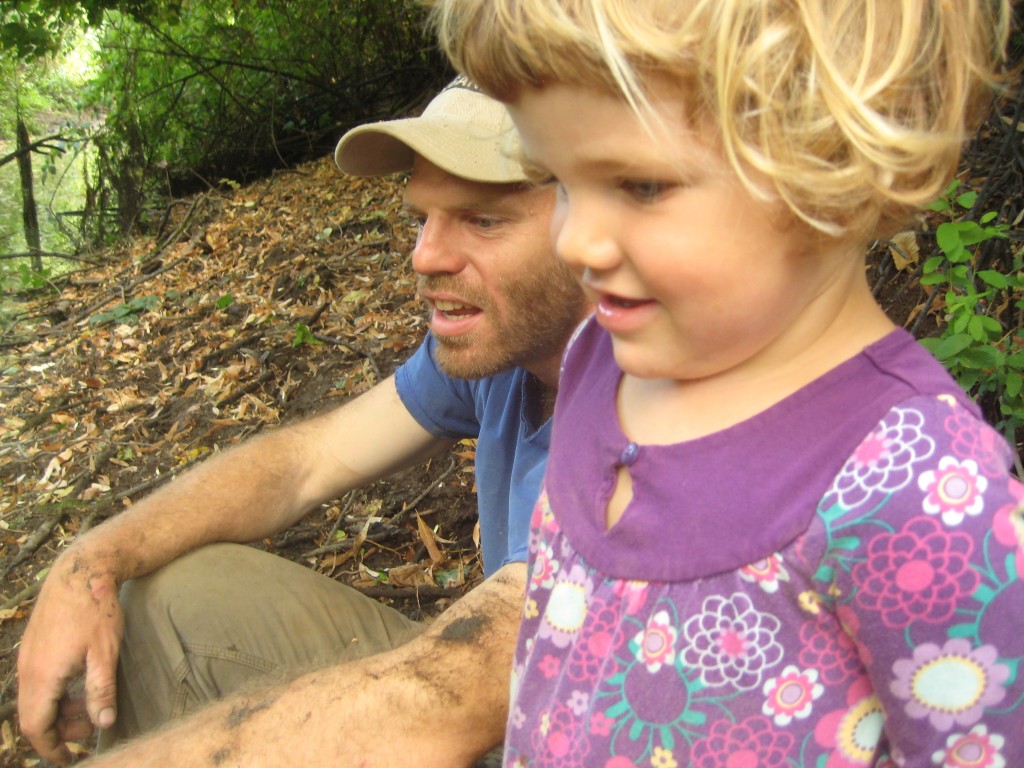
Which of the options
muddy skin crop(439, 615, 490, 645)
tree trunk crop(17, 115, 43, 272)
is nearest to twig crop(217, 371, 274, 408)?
muddy skin crop(439, 615, 490, 645)

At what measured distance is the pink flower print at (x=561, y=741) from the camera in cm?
117

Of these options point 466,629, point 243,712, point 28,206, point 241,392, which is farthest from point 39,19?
point 466,629

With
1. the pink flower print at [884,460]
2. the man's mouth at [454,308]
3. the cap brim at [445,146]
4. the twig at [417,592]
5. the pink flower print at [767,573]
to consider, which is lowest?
the twig at [417,592]

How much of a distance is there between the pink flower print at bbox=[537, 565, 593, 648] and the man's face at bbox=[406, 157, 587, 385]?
916mm

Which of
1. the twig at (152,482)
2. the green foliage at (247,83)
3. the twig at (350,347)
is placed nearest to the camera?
the twig at (152,482)

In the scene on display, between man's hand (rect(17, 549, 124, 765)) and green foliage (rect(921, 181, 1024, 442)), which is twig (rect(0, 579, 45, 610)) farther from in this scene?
green foliage (rect(921, 181, 1024, 442))

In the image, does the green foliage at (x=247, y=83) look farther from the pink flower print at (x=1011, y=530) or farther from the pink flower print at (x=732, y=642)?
the pink flower print at (x=1011, y=530)

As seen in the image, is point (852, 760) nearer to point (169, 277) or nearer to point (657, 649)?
point (657, 649)

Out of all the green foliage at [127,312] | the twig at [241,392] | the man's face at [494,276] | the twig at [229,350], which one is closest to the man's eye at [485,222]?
the man's face at [494,276]

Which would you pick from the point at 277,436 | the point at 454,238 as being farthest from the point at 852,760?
the point at 277,436

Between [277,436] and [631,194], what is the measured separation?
2008 mm

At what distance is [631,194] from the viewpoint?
96 cm

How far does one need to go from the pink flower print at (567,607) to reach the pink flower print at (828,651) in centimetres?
28

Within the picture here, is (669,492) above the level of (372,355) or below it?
above
